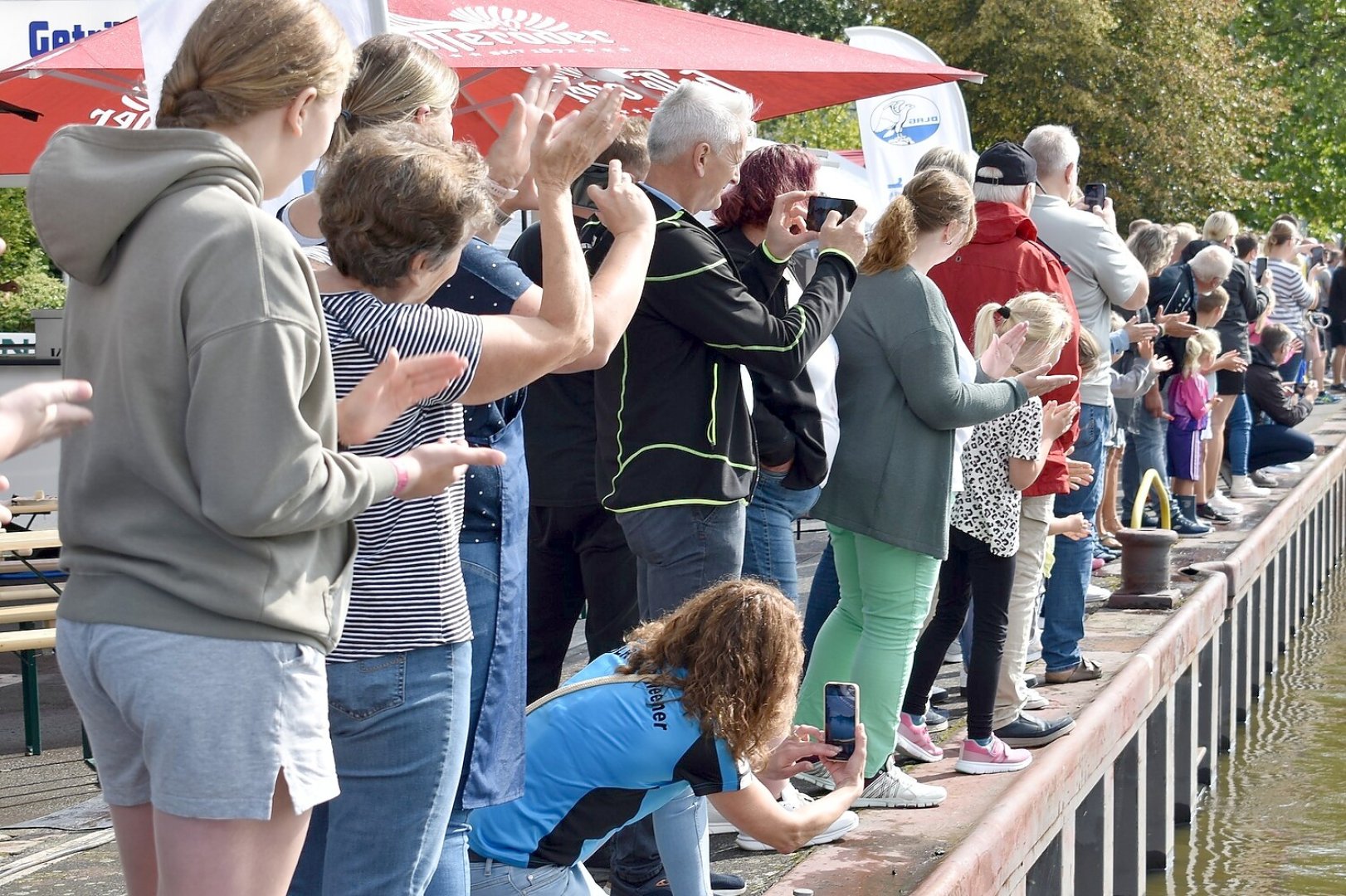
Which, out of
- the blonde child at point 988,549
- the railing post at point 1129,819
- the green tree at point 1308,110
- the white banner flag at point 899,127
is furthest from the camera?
the green tree at point 1308,110


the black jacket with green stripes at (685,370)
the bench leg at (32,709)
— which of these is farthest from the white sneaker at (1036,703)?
the bench leg at (32,709)

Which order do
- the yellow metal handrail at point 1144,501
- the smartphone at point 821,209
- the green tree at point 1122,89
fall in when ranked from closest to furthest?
the smartphone at point 821,209 → the yellow metal handrail at point 1144,501 → the green tree at point 1122,89

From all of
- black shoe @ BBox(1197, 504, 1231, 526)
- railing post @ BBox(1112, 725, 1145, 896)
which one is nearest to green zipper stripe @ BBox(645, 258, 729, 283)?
railing post @ BBox(1112, 725, 1145, 896)

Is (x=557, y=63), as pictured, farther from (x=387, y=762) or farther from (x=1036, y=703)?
(x=387, y=762)

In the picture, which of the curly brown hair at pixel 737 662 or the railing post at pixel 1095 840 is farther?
the railing post at pixel 1095 840

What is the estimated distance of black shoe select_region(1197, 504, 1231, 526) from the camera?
11.6 m

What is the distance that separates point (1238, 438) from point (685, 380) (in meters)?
9.78

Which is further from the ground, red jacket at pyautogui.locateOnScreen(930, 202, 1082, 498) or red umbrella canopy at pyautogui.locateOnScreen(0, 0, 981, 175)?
red umbrella canopy at pyautogui.locateOnScreen(0, 0, 981, 175)

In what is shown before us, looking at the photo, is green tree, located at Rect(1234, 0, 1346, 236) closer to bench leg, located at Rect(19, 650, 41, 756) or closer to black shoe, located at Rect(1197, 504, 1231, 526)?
black shoe, located at Rect(1197, 504, 1231, 526)

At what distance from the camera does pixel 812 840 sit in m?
4.55

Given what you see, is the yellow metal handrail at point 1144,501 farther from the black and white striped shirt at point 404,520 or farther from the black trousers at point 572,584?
the black and white striped shirt at point 404,520

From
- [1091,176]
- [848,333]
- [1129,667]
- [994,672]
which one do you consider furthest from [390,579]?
[1091,176]

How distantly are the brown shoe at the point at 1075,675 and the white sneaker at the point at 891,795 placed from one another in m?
1.83

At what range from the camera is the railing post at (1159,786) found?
786cm
